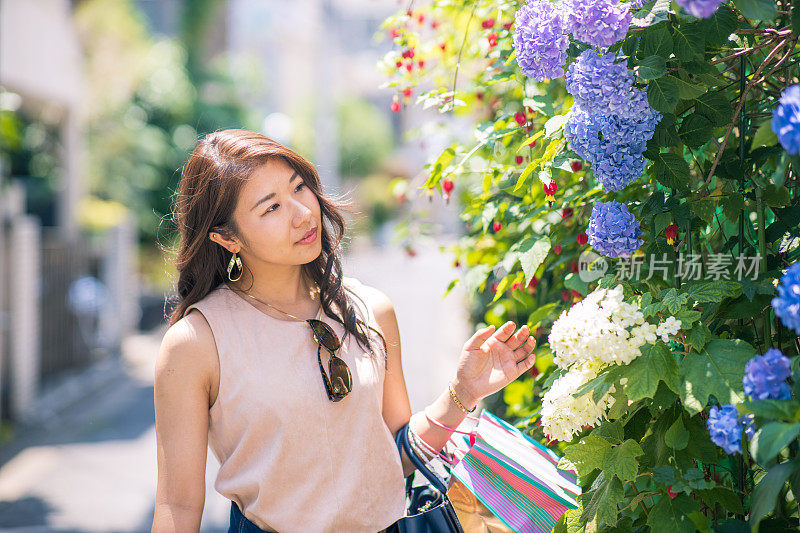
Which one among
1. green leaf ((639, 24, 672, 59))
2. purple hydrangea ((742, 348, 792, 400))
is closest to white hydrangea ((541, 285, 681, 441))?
purple hydrangea ((742, 348, 792, 400))

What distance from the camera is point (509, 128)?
197 cm

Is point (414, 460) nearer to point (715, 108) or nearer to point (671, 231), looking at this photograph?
point (671, 231)

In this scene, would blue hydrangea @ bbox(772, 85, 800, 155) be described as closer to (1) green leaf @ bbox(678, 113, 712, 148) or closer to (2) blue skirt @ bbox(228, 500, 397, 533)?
(1) green leaf @ bbox(678, 113, 712, 148)

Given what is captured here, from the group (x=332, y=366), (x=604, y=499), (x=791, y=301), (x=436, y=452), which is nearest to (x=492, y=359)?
(x=436, y=452)

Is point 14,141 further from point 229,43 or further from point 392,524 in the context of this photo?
point 229,43

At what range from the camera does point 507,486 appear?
1.75 m

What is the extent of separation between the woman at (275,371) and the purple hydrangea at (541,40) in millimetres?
642

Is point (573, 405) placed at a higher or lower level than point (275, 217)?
lower

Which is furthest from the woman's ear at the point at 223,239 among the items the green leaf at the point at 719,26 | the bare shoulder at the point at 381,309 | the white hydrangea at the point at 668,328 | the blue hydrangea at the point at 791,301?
the blue hydrangea at the point at 791,301

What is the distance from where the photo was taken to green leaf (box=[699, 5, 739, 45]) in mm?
1308

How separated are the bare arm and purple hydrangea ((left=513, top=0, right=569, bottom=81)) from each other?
37.2 inches

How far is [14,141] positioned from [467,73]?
4.74 metres

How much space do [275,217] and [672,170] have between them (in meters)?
0.88

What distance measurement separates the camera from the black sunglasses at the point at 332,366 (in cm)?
174
